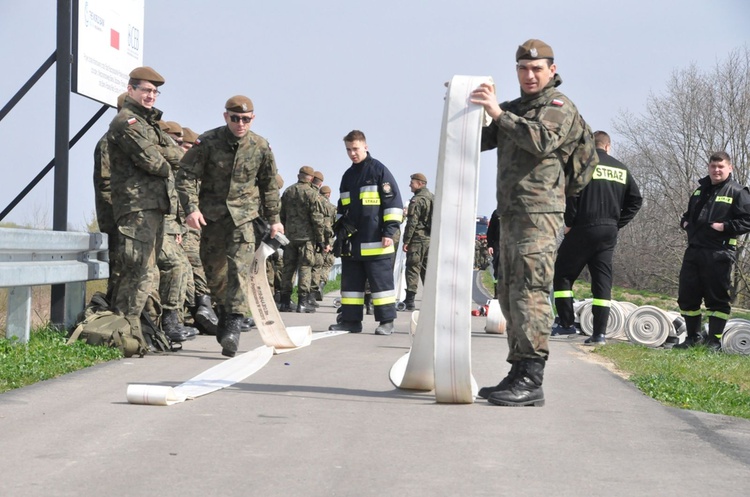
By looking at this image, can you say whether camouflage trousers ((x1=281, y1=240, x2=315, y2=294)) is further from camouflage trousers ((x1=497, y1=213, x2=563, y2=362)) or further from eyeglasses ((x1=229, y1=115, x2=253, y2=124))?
camouflage trousers ((x1=497, y1=213, x2=563, y2=362))

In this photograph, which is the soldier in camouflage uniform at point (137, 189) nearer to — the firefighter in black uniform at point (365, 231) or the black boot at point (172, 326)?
the black boot at point (172, 326)

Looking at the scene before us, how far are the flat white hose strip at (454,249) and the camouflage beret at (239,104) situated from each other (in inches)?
136

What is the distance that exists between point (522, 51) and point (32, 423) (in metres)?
3.70

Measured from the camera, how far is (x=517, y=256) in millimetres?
6977

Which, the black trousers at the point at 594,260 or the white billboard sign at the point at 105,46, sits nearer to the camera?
the white billboard sign at the point at 105,46

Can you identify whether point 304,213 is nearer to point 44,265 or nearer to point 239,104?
point 239,104

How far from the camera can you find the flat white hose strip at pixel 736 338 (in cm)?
1223

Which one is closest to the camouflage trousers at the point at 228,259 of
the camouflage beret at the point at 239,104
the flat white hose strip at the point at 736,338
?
the camouflage beret at the point at 239,104

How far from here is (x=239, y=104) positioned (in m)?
9.97

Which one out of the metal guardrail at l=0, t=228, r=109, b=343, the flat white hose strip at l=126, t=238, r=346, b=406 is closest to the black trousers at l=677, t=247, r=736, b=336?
the flat white hose strip at l=126, t=238, r=346, b=406

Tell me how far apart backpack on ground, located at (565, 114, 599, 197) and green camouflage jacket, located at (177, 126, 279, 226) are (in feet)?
12.3

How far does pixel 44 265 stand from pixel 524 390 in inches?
173

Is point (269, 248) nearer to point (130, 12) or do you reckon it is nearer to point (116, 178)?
point (116, 178)

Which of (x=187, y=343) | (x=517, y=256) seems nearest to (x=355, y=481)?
(x=517, y=256)
